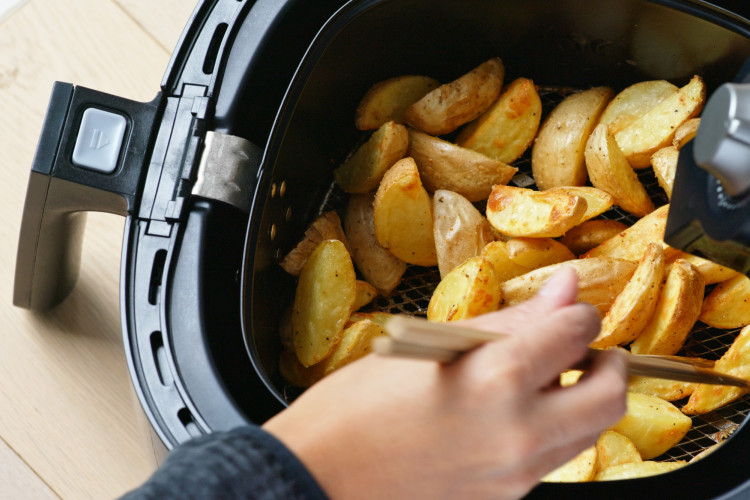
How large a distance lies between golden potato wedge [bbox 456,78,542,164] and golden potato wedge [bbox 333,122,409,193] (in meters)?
0.10

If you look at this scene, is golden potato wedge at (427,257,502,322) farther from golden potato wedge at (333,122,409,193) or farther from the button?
the button

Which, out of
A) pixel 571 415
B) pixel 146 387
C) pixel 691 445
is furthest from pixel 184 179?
pixel 691 445

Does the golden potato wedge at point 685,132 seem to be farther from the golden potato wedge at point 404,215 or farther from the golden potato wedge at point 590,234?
the golden potato wedge at point 404,215

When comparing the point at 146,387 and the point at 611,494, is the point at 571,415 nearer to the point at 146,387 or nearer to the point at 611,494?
the point at 611,494

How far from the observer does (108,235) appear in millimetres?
957

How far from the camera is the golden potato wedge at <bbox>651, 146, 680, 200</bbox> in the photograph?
2.19 feet

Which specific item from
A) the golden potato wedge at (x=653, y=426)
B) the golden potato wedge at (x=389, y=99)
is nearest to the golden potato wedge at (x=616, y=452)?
the golden potato wedge at (x=653, y=426)

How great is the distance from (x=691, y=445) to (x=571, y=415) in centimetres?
38

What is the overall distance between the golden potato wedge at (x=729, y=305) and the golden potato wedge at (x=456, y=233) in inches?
9.4

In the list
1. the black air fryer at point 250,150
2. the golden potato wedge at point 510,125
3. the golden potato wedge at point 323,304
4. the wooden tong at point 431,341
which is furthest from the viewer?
the golden potato wedge at point 510,125

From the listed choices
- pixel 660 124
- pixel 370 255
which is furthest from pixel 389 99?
pixel 660 124

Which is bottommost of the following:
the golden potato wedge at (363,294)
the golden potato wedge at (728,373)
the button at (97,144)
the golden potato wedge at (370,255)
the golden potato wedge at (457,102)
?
the golden potato wedge at (728,373)

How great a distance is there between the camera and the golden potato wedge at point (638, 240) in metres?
0.65

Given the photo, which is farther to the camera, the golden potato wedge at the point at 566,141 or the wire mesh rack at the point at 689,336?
the golden potato wedge at the point at 566,141
